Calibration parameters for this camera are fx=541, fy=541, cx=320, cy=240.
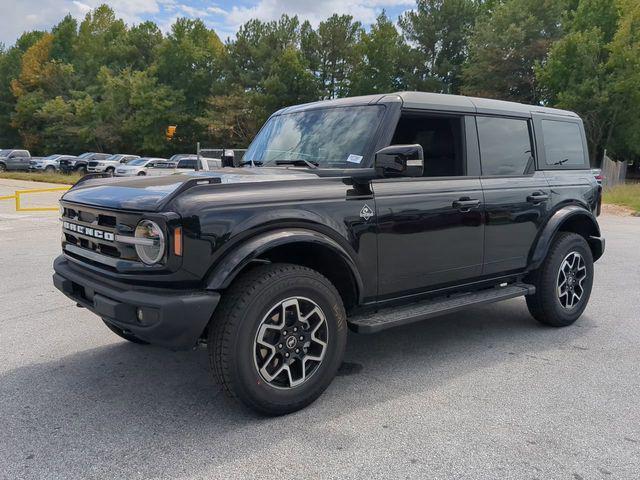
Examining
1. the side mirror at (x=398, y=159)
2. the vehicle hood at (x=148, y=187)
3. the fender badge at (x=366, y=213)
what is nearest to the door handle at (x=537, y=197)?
the side mirror at (x=398, y=159)

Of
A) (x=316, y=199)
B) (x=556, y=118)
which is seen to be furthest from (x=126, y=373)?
(x=556, y=118)

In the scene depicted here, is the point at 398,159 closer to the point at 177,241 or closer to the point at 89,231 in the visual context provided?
the point at 177,241

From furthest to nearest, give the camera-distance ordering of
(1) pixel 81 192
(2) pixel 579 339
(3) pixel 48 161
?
(3) pixel 48 161 < (2) pixel 579 339 < (1) pixel 81 192

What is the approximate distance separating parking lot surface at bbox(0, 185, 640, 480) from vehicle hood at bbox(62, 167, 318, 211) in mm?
1271

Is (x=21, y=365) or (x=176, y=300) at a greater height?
(x=176, y=300)

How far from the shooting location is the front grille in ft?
10.1

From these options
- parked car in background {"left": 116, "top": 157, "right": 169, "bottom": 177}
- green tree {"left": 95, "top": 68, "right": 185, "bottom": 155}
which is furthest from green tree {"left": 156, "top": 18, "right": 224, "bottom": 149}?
parked car in background {"left": 116, "top": 157, "right": 169, "bottom": 177}

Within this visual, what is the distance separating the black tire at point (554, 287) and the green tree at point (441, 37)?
138 feet

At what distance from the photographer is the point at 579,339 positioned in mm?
4707

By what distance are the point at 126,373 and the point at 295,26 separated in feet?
167

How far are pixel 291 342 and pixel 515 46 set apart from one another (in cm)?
3904

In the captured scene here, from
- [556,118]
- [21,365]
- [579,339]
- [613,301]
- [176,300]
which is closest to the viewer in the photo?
[176,300]

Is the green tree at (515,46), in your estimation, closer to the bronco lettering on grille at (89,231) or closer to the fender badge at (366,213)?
the fender badge at (366,213)

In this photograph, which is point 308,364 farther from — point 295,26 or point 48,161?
point 295,26
